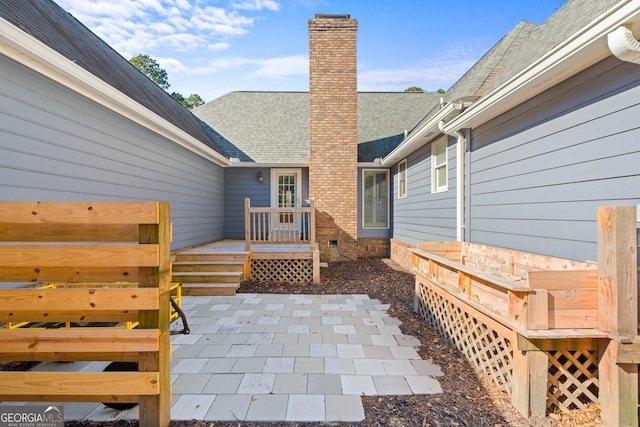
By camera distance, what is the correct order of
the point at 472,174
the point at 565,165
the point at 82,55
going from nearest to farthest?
the point at 565,165 → the point at 82,55 → the point at 472,174

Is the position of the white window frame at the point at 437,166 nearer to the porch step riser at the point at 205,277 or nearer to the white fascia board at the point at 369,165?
the white fascia board at the point at 369,165

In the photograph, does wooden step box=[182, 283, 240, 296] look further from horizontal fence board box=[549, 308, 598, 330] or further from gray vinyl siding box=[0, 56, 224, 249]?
horizontal fence board box=[549, 308, 598, 330]

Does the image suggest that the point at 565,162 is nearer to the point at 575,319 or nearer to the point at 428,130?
the point at 575,319

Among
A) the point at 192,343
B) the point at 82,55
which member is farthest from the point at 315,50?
the point at 192,343

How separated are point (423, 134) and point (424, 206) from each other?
1649 mm

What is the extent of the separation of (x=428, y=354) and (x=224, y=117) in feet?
33.2

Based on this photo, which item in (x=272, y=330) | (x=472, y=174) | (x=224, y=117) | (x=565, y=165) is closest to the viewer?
(x=565, y=165)

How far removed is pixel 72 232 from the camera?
74.2 inches

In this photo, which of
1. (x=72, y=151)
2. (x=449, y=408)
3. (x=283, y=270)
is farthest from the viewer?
(x=283, y=270)

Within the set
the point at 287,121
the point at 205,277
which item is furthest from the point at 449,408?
the point at 287,121

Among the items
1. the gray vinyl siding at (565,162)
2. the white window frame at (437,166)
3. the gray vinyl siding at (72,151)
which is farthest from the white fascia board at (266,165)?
the gray vinyl siding at (565,162)

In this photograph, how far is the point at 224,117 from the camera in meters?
10.6

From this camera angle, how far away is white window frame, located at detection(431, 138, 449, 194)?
568 centimetres

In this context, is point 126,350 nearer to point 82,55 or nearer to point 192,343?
point 192,343
